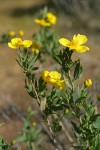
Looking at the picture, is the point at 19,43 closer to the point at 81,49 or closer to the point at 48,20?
the point at 81,49

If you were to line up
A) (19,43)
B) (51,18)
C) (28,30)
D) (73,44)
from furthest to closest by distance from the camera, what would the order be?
(28,30) < (51,18) < (19,43) < (73,44)

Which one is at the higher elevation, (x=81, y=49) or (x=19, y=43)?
(x=19, y=43)

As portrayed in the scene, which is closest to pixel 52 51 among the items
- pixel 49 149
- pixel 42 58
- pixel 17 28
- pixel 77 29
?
pixel 42 58

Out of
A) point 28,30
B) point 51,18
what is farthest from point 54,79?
point 28,30

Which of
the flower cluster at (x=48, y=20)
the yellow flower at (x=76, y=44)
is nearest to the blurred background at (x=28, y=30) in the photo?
the flower cluster at (x=48, y=20)

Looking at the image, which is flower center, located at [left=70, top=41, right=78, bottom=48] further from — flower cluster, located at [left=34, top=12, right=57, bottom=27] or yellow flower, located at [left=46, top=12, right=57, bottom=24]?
yellow flower, located at [left=46, top=12, right=57, bottom=24]

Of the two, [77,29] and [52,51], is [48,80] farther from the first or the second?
[77,29]

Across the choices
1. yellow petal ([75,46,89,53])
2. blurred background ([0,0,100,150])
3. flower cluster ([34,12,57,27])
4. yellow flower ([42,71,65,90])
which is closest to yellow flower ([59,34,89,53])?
yellow petal ([75,46,89,53])
